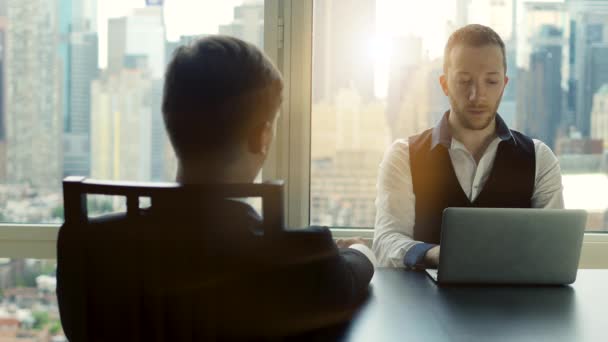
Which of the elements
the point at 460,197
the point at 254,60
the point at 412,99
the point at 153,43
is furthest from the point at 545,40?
the point at 254,60

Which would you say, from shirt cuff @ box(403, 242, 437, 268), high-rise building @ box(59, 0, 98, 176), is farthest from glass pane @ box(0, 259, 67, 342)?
shirt cuff @ box(403, 242, 437, 268)

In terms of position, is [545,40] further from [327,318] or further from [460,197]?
[327,318]

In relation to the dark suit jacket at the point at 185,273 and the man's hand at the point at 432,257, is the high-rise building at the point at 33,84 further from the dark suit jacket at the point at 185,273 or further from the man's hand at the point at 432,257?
the dark suit jacket at the point at 185,273

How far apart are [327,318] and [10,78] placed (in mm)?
1983

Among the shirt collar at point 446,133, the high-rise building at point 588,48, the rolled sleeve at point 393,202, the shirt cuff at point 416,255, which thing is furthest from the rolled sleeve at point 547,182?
the shirt cuff at point 416,255

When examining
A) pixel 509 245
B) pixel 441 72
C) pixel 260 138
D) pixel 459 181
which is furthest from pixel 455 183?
pixel 260 138

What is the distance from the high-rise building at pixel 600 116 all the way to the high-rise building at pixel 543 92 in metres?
0.15

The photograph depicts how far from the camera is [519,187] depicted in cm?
227

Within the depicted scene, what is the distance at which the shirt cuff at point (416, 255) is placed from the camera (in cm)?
182

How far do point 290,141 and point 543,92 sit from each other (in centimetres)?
104

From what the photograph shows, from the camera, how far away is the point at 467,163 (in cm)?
230

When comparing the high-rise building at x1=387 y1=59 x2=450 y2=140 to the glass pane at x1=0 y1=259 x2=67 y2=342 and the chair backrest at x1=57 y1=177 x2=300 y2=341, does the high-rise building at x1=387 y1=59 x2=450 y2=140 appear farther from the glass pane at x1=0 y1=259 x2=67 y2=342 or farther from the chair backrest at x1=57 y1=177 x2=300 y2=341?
the chair backrest at x1=57 y1=177 x2=300 y2=341

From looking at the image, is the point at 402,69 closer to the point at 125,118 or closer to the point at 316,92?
the point at 316,92

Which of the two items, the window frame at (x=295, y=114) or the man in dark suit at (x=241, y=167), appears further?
the window frame at (x=295, y=114)
